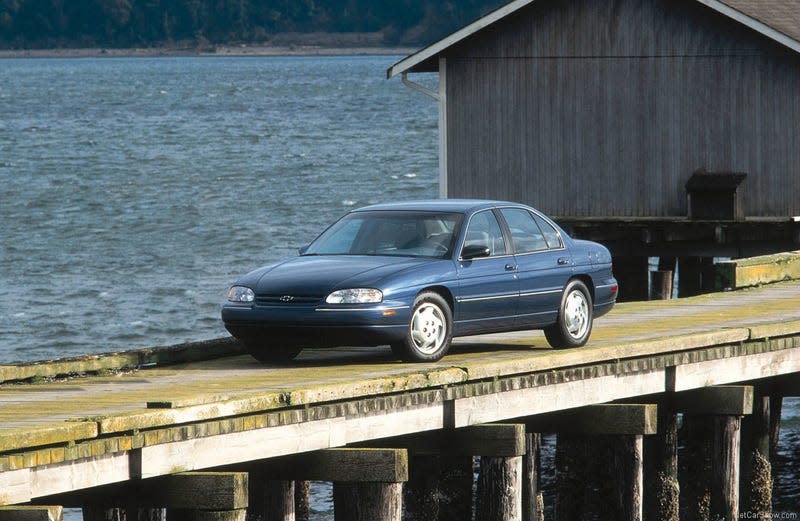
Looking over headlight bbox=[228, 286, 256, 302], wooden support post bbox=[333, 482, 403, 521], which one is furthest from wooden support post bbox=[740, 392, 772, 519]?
→ wooden support post bbox=[333, 482, 403, 521]

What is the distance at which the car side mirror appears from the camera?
51.3ft

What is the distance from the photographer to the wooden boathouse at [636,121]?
1141 inches

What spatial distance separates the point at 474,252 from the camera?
1566 cm

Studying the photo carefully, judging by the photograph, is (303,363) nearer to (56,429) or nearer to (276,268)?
(276,268)

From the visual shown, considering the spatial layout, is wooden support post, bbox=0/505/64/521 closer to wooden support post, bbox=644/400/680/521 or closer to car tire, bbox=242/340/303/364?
car tire, bbox=242/340/303/364

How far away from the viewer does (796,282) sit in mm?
24406

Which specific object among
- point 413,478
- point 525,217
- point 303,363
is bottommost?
point 413,478

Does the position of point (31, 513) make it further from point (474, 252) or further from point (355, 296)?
point (474, 252)

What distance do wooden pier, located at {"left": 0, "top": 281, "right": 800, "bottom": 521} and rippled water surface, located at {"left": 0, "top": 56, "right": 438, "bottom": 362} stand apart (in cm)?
1874

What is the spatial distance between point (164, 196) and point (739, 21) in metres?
42.7

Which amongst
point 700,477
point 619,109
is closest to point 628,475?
point 700,477

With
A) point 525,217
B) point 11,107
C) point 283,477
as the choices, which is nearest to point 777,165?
point 525,217

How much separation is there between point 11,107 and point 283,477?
13052cm

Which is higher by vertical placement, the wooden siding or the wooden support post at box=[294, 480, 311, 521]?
the wooden siding
